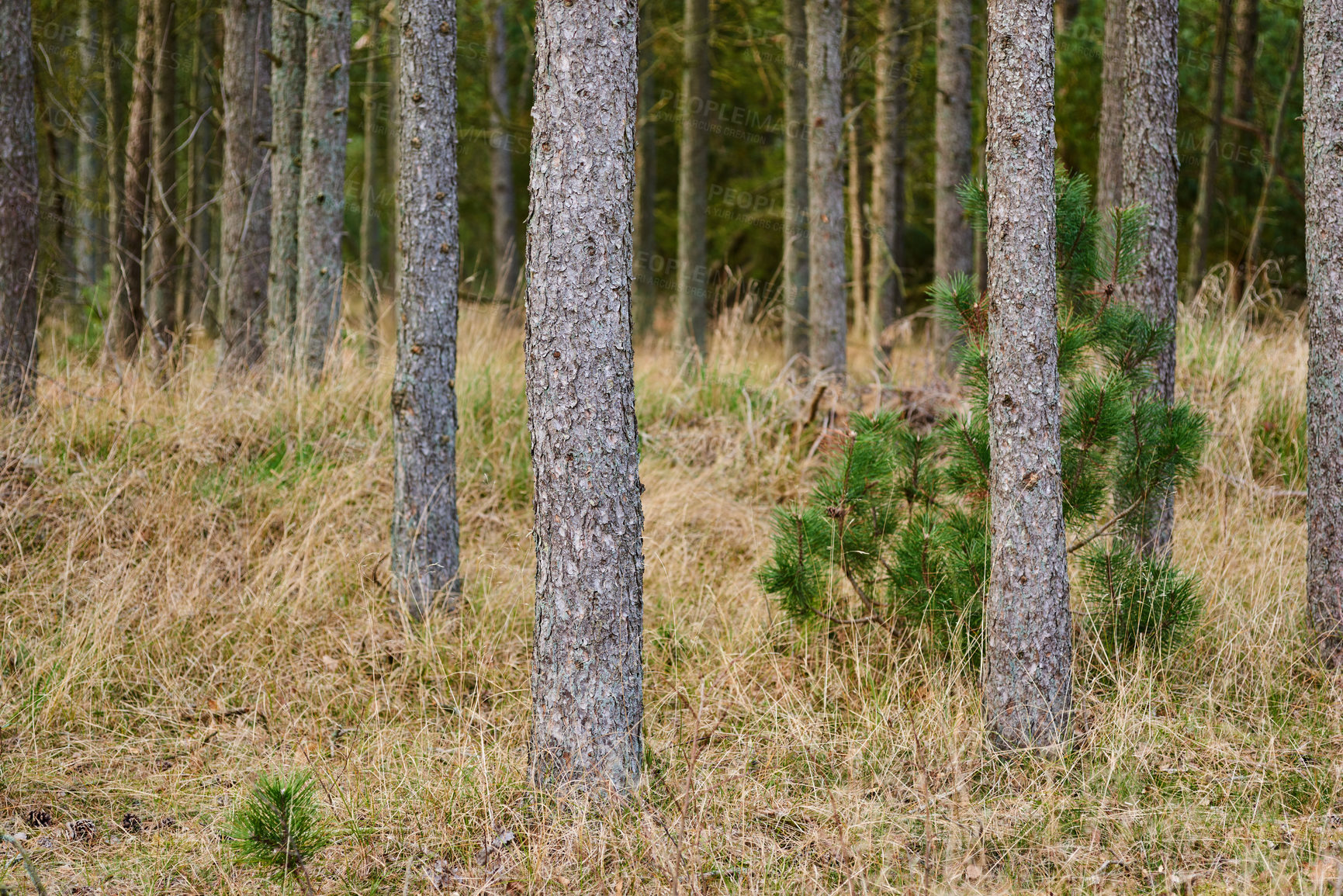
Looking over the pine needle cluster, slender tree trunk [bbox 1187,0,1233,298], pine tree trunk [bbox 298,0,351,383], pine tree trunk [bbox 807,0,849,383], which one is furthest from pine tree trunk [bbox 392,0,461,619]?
slender tree trunk [bbox 1187,0,1233,298]

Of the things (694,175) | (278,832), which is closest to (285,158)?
(694,175)

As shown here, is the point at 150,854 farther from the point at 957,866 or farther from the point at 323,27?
the point at 323,27

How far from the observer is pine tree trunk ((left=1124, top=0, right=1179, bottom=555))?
4109 mm

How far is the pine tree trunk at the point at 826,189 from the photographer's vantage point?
22.5ft

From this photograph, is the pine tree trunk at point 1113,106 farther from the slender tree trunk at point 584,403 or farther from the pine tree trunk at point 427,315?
the slender tree trunk at point 584,403

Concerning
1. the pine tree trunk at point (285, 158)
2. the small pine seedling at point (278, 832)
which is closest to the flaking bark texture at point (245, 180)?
the pine tree trunk at point (285, 158)

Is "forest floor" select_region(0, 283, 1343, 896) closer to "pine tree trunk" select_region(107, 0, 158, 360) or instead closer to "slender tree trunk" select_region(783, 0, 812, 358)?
"pine tree trunk" select_region(107, 0, 158, 360)

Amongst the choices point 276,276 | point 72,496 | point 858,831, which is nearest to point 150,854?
point 858,831

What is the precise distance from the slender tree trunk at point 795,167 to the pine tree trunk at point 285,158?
12.9ft

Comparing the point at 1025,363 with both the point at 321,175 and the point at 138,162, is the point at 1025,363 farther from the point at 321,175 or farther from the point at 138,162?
the point at 138,162

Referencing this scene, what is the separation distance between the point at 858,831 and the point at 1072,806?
24.3 inches

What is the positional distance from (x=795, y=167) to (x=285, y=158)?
14.2 feet

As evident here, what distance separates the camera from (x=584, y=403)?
110 inches

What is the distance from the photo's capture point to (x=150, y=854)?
2.81 m
